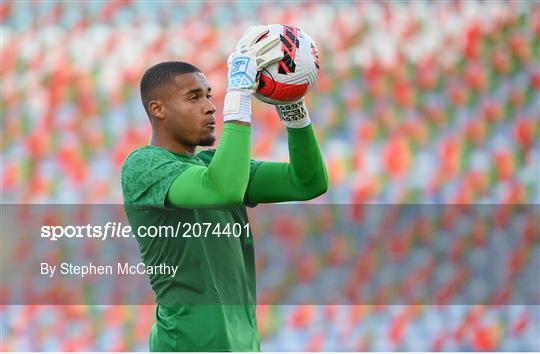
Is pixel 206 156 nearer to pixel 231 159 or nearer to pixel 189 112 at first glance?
pixel 189 112

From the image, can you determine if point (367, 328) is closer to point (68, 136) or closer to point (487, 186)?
point (487, 186)

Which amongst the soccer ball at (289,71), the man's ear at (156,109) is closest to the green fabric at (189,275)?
the man's ear at (156,109)

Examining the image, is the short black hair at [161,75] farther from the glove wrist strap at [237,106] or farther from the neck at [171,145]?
the glove wrist strap at [237,106]

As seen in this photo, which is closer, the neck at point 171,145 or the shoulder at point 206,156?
the neck at point 171,145

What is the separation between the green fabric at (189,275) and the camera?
1793 millimetres

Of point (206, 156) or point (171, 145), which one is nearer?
point (171, 145)

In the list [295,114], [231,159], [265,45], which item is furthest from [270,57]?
[231,159]

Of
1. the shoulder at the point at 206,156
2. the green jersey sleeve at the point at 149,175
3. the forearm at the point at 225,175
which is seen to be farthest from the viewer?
the shoulder at the point at 206,156

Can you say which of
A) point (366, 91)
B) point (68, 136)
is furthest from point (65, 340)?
point (366, 91)

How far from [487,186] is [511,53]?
66 centimetres

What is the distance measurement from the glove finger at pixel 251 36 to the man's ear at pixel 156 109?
249mm

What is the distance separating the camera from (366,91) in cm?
400

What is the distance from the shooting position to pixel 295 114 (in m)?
1.92

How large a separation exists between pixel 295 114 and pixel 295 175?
0.47ft
